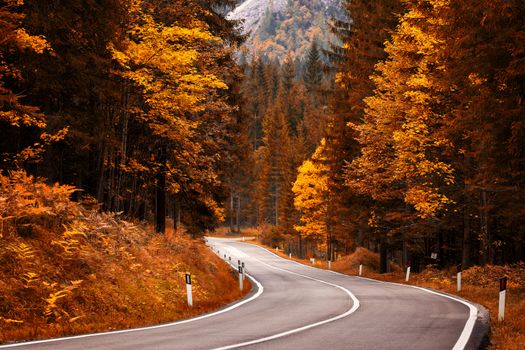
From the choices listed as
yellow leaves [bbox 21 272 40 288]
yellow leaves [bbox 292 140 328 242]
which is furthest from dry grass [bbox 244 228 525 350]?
yellow leaves [bbox 292 140 328 242]

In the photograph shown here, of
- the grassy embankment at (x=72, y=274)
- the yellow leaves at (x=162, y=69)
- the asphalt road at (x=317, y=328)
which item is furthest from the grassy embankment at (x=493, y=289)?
the yellow leaves at (x=162, y=69)

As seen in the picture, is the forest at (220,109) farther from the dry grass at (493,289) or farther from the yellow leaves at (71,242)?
the dry grass at (493,289)

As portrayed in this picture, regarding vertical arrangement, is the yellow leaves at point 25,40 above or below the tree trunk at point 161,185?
above

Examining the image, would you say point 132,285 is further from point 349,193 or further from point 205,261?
point 349,193

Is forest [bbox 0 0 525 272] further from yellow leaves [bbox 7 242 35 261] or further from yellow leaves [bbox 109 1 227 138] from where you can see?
yellow leaves [bbox 7 242 35 261]

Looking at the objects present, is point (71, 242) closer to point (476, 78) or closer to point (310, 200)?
point (476, 78)

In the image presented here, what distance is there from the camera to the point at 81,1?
15.9 metres

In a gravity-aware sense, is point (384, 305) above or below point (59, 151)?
below

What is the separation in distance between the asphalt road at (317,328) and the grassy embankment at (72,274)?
1077mm

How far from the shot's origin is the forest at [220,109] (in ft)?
41.1

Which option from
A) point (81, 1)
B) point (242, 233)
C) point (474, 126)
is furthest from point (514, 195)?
point (242, 233)

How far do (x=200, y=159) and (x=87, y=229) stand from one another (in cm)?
866

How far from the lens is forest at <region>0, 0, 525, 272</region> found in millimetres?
12539

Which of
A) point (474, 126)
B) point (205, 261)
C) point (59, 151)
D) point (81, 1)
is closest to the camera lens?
point (474, 126)
